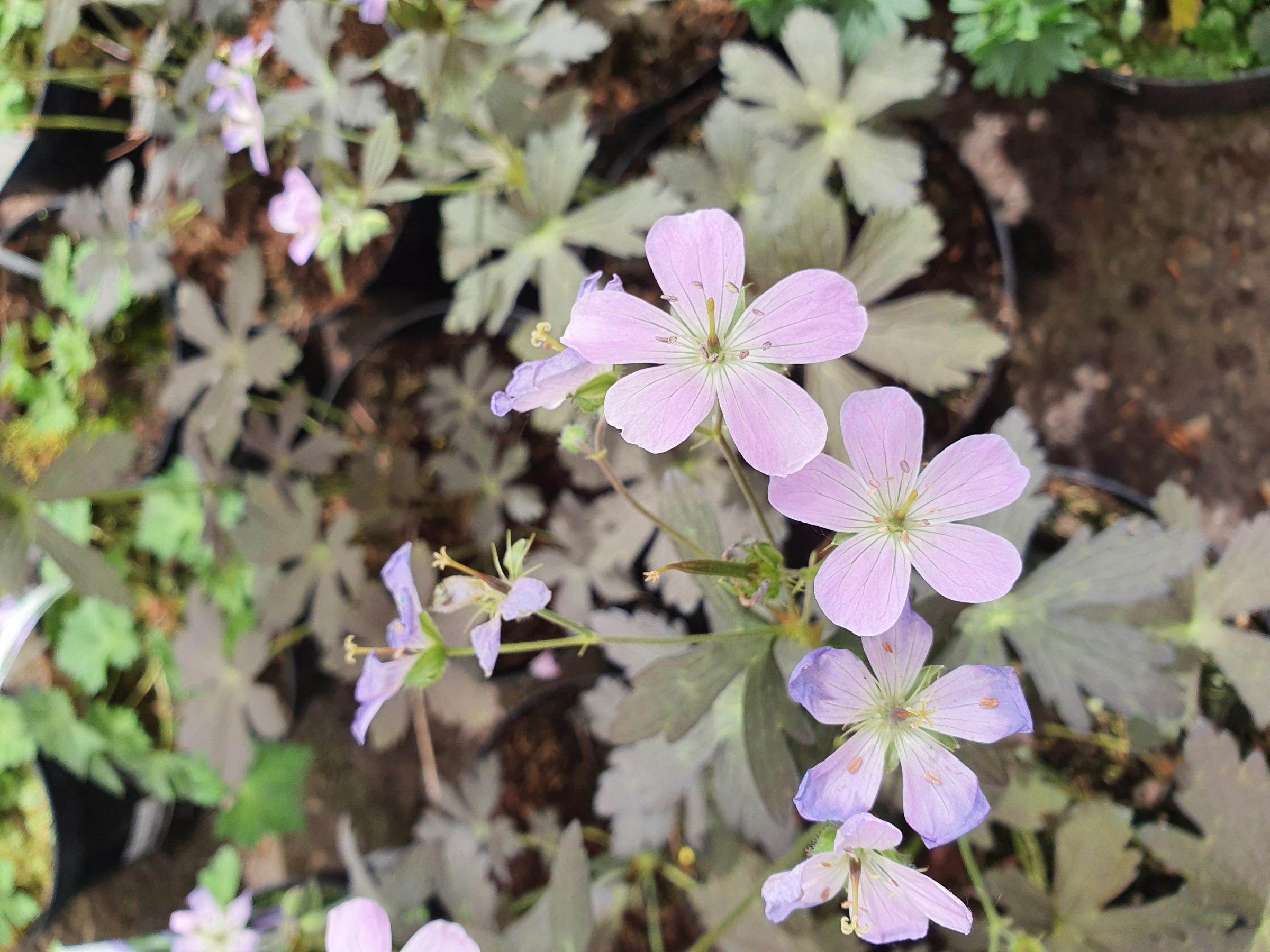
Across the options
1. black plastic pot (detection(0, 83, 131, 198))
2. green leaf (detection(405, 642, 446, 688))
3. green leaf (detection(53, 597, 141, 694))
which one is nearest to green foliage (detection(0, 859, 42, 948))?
green leaf (detection(53, 597, 141, 694))

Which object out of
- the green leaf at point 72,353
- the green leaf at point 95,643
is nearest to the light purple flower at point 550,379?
the green leaf at point 95,643

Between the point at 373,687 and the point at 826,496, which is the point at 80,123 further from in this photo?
the point at 826,496

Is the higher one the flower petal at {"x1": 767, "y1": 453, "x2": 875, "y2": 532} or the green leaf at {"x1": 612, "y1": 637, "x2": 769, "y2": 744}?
the flower petal at {"x1": 767, "y1": 453, "x2": 875, "y2": 532}

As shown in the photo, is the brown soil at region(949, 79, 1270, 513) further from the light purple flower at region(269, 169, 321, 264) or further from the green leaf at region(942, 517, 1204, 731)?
the light purple flower at region(269, 169, 321, 264)

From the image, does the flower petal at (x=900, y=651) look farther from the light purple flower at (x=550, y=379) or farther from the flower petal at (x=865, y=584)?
the light purple flower at (x=550, y=379)

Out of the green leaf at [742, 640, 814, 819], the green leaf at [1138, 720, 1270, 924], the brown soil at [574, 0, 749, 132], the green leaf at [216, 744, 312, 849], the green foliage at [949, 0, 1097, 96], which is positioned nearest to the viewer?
the green leaf at [742, 640, 814, 819]
